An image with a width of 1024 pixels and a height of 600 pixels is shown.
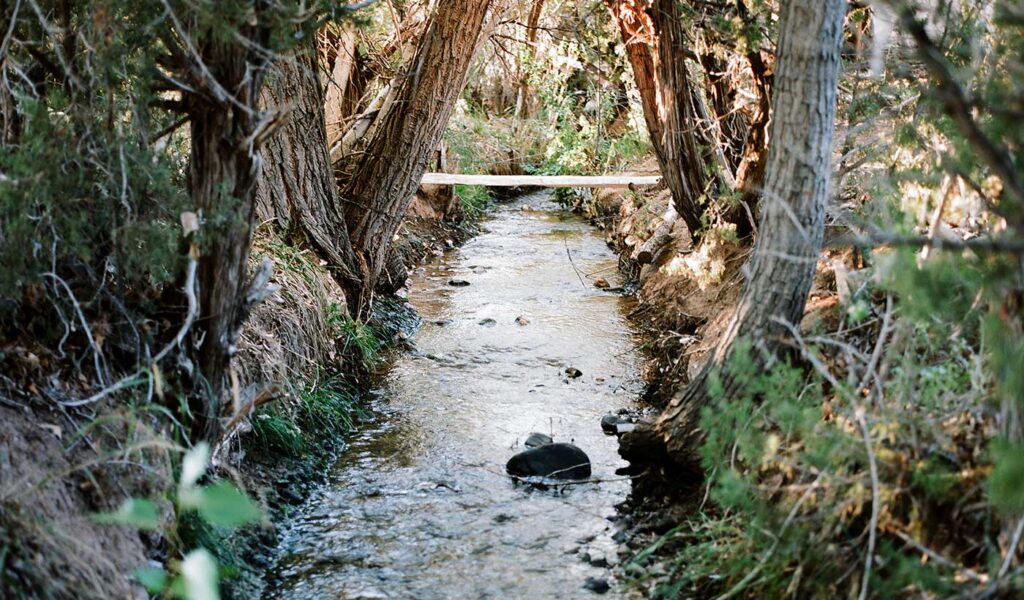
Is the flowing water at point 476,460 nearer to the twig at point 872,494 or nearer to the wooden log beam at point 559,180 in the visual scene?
the wooden log beam at point 559,180

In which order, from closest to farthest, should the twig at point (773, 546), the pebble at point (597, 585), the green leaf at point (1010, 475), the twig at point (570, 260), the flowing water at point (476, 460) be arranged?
the green leaf at point (1010, 475) < the twig at point (773, 546) < the pebble at point (597, 585) < the flowing water at point (476, 460) < the twig at point (570, 260)

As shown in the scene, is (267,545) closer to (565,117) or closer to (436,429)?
(436,429)

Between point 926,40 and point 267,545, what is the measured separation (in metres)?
3.27

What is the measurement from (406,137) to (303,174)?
34.3 inches

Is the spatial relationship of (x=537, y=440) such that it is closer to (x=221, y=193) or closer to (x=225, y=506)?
(x=221, y=193)

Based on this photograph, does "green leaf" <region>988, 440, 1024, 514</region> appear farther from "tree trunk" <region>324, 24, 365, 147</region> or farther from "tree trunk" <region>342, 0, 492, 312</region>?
"tree trunk" <region>324, 24, 365, 147</region>

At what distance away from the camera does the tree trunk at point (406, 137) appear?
21.0ft

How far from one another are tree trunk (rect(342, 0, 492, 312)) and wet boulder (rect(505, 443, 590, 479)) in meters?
2.32

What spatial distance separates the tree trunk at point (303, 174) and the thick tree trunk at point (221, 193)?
244 centimetres

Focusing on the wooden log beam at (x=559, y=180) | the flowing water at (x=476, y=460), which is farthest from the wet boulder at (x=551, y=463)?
the wooden log beam at (x=559, y=180)

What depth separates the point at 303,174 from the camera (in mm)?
6062

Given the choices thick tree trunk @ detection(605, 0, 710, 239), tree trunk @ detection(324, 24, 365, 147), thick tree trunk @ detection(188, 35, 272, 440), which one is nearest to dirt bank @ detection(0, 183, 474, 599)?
thick tree trunk @ detection(188, 35, 272, 440)

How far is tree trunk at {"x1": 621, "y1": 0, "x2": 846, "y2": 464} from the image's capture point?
3.69 metres

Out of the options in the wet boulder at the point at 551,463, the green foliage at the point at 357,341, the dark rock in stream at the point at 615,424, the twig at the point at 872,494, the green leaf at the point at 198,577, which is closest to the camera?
the green leaf at the point at 198,577
